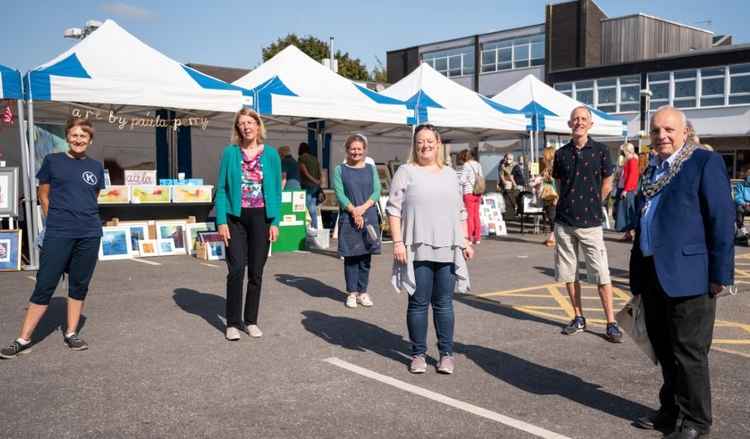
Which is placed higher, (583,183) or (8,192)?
(583,183)

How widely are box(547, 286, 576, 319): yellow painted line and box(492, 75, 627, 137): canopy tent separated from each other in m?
8.93

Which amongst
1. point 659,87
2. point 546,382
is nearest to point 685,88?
point 659,87

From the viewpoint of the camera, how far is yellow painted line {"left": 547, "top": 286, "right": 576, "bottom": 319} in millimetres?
7453

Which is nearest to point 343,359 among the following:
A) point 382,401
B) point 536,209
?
point 382,401

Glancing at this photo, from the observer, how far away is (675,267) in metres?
3.73

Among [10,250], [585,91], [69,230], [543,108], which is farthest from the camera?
[585,91]

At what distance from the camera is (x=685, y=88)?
40.1 m

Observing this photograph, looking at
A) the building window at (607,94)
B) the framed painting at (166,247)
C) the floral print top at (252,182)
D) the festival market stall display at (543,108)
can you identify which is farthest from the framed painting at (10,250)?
the building window at (607,94)

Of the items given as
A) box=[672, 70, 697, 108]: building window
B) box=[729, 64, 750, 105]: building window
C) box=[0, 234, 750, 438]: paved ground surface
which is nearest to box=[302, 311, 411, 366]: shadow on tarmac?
box=[0, 234, 750, 438]: paved ground surface

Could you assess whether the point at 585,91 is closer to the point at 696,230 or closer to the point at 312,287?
the point at 312,287

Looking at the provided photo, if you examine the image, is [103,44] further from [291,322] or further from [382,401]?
[382,401]

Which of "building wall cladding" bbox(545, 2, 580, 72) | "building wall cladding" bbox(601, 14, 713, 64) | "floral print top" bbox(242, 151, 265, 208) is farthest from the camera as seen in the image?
"building wall cladding" bbox(545, 2, 580, 72)

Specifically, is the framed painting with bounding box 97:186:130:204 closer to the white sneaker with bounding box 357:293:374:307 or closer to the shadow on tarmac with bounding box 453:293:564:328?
the white sneaker with bounding box 357:293:374:307

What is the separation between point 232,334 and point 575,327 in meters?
2.96
